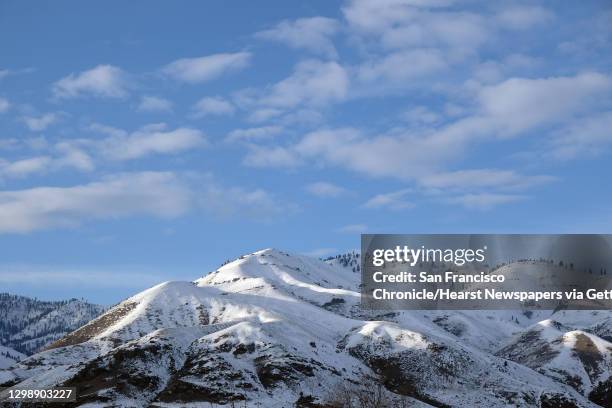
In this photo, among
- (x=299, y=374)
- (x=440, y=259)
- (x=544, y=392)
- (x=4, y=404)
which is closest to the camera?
(x=440, y=259)

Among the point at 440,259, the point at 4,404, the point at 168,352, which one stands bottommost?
the point at 4,404

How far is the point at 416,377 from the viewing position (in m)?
186

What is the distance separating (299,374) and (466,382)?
47.5m

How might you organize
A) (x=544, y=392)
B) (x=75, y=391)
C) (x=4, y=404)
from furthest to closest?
(x=544, y=392)
(x=75, y=391)
(x=4, y=404)

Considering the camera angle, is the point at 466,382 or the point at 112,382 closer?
the point at 112,382

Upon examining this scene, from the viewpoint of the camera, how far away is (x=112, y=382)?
499 feet

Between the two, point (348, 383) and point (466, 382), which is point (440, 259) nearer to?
point (348, 383)

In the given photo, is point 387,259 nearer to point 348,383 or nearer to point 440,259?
point 440,259

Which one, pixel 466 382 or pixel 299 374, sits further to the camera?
pixel 466 382

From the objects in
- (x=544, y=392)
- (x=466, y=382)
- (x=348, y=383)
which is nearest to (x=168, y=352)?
(x=348, y=383)

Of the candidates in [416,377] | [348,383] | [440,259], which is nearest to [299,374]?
[348,383]

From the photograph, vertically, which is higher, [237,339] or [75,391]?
[237,339]

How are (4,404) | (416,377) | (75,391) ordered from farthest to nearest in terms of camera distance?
(416,377) → (75,391) → (4,404)

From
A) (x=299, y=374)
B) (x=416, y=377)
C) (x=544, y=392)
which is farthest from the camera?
(x=416, y=377)
